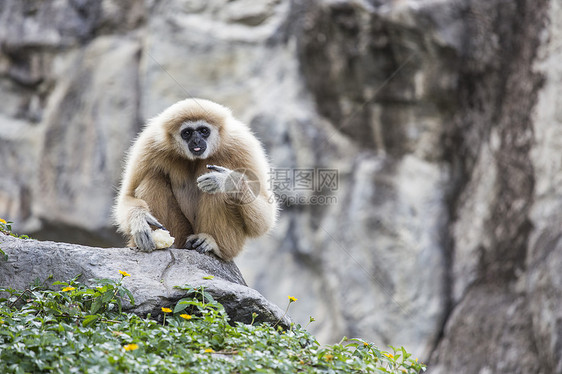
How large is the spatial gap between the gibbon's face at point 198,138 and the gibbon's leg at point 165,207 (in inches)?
16.1

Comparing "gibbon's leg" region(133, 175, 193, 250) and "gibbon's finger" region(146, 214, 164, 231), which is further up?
"gibbon's leg" region(133, 175, 193, 250)

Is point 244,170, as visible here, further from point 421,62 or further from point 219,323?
point 421,62

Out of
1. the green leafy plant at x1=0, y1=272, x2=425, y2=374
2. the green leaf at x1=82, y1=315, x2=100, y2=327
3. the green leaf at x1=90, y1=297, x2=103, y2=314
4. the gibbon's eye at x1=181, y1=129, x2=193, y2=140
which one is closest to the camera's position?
the green leafy plant at x1=0, y1=272, x2=425, y2=374

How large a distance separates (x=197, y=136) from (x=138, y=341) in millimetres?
2500

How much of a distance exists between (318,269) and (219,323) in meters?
6.88

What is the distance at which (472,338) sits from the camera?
398 inches

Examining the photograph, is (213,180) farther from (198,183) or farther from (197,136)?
(197,136)

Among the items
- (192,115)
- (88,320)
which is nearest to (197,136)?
(192,115)

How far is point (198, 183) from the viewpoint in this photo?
18.6 ft

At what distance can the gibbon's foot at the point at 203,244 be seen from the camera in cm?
579

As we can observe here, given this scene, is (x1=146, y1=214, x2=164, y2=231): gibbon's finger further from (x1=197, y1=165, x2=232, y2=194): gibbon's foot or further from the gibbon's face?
the gibbon's face

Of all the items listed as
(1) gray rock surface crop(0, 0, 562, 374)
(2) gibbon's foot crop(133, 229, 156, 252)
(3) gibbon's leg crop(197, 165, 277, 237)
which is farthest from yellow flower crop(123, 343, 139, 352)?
(1) gray rock surface crop(0, 0, 562, 374)

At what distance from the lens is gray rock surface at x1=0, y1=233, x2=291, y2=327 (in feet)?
15.9

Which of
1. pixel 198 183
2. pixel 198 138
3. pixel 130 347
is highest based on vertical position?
pixel 198 138
